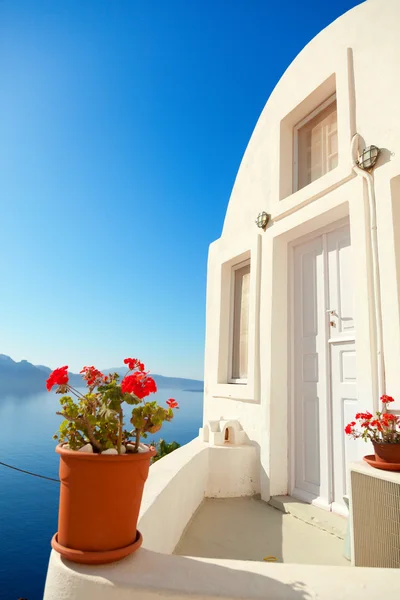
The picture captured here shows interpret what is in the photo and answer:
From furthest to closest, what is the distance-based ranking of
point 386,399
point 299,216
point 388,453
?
point 299,216 → point 386,399 → point 388,453

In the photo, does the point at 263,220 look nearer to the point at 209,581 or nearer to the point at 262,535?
the point at 262,535

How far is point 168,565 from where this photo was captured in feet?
4.53

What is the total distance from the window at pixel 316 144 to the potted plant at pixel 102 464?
3406 millimetres

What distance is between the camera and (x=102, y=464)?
136cm

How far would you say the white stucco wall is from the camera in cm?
287

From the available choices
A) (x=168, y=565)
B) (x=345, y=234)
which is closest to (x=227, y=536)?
(x=168, y=565)

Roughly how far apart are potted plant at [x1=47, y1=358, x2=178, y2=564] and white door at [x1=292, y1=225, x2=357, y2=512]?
7.44ft

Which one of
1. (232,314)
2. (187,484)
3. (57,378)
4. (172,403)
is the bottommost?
(187,484)

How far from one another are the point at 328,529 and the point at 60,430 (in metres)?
2.47

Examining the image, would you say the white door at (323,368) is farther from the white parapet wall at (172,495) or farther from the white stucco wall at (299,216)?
the white parapet wall at (172,495)

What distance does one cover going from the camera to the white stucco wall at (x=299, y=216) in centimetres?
287

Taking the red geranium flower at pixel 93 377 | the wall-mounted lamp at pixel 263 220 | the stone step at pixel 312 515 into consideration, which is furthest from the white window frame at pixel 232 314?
the red geranium flower at pixel 93 377

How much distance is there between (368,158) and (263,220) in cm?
146

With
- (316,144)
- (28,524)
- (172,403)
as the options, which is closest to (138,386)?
(172,403)
